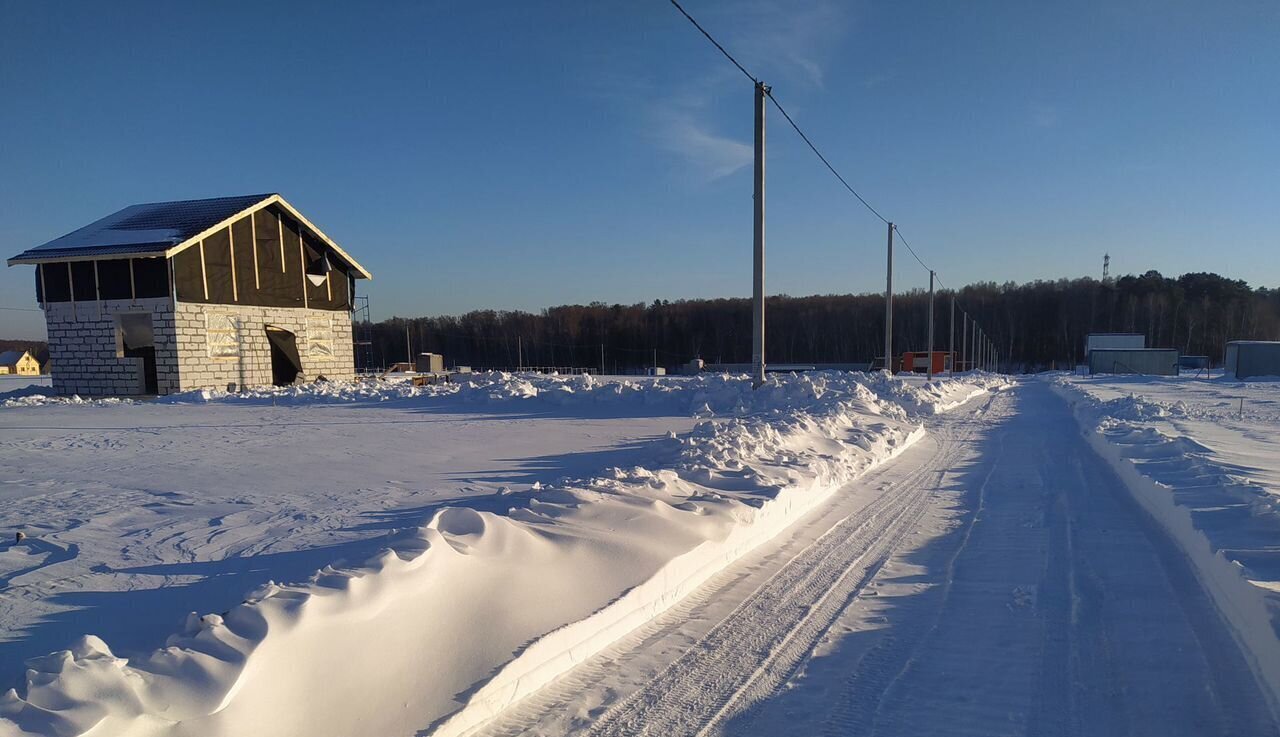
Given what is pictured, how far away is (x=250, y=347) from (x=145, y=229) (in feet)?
17.9

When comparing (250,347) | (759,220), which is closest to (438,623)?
(759,220)

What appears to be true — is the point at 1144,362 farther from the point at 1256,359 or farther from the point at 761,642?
the point at 761,642

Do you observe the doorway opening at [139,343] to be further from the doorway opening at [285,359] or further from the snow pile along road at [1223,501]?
the snow pile along road at [1223,501]

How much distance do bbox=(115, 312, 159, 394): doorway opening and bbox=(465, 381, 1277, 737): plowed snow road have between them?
83.0 feet

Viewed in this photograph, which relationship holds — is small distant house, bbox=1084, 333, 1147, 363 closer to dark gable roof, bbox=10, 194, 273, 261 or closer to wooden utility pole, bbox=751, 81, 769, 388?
wooden utility pole, bbox=751, 81, 769, 388

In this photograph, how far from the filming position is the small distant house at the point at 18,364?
218 ft

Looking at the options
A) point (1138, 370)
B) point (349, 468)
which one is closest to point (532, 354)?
point (1138, 370)

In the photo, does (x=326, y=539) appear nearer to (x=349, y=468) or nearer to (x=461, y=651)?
(x=461, y=651)

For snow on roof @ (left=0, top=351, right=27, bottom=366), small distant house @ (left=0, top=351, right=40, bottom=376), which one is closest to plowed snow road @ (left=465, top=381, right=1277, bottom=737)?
small distant house @ (left=0, top=351, right=40, bottom=376)

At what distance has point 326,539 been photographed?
5.80m

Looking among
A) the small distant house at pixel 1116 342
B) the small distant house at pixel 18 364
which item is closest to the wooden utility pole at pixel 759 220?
the small distant house at pixel 1116 342

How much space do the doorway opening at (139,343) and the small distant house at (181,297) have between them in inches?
2.1

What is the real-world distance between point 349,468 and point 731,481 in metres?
5.36

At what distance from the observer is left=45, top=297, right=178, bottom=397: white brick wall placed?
23439 mm
